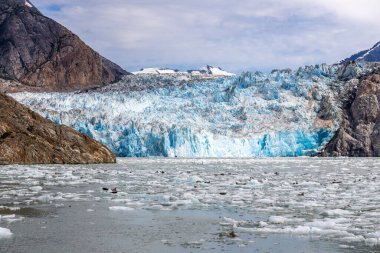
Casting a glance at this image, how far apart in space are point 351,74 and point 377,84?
436 centimetres

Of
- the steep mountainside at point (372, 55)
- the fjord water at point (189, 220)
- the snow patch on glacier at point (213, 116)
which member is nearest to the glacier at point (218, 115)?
the snow patch on glacier at point (213, 116)

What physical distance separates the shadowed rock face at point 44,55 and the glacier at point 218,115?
44.5 metres

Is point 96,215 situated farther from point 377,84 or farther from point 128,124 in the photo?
point 377,84

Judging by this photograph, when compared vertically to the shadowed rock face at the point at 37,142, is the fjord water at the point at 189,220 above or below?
below

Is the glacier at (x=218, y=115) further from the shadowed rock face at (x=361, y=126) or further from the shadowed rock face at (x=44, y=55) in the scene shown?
the shadowed rock face at (x=44, y=55)

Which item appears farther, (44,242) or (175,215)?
(175,215)

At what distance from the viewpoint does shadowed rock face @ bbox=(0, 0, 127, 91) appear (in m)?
99.2

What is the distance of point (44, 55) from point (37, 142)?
256 feet

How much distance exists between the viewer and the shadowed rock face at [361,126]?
51.2 meters

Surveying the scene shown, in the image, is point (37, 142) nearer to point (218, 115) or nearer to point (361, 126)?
point (218, 115)

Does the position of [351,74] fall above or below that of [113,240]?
above

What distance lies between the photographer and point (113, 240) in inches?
259

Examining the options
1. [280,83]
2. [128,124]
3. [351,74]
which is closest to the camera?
[128,124]

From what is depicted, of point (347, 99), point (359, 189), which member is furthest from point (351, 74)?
point (359, 189)
